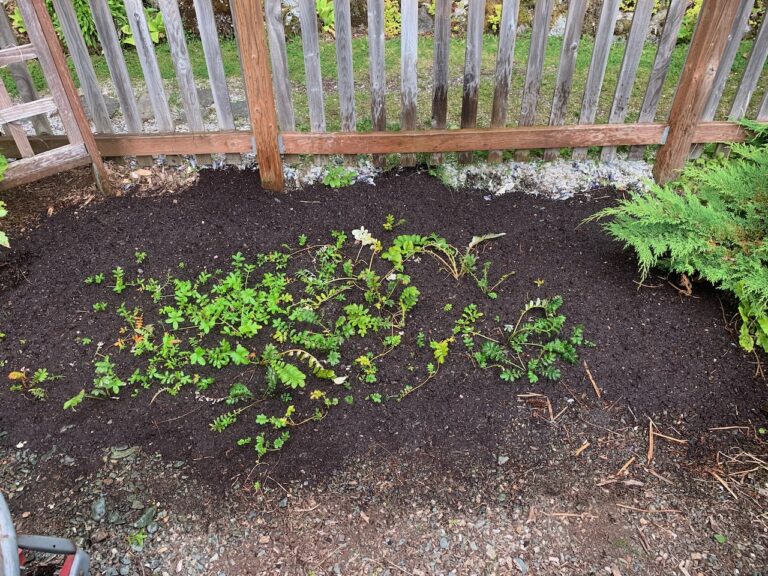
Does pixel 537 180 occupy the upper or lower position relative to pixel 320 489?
upper

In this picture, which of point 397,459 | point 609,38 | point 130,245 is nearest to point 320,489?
point 397,459

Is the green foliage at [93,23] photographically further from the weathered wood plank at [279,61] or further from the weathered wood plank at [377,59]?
the weathered wood plank at [377,59]

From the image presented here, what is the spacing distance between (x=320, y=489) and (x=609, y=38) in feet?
10.2

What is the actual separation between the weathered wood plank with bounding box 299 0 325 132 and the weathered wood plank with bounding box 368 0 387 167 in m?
0.33

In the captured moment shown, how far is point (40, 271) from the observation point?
323 centimetres

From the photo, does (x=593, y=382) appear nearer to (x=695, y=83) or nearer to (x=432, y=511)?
(x=432, y=511)

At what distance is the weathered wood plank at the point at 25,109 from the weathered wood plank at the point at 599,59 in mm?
3331

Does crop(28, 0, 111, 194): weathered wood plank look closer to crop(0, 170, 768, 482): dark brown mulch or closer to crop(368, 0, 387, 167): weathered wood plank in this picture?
crop(0, 170, 768, 482): dark brown mulch

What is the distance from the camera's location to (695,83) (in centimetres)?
345

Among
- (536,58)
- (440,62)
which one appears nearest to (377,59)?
(440,62)

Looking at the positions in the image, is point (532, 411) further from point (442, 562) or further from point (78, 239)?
point (78, 239)

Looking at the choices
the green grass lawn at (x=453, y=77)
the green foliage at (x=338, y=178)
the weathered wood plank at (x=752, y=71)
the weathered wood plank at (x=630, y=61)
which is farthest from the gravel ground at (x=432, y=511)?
the green grass lawn at (x=453, y=77)

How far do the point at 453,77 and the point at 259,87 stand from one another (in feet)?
8.14

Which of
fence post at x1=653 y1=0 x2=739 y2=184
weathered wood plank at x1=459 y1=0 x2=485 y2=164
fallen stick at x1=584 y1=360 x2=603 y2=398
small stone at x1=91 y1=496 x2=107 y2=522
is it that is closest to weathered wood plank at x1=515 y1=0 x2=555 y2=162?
weathered wood plank at x1=459 y1=0 x2=485 y2=164
